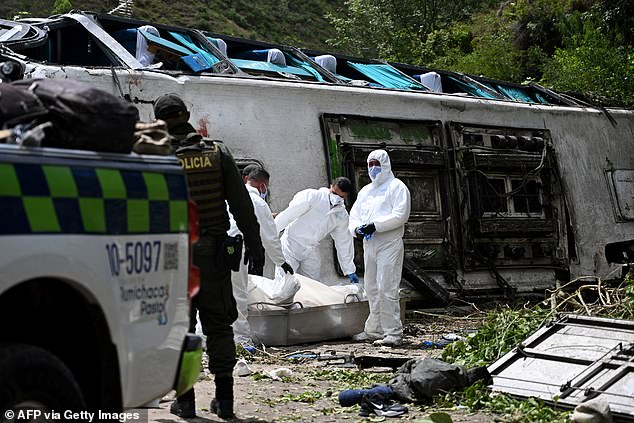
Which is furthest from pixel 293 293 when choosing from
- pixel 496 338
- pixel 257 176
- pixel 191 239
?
pixel 191 239

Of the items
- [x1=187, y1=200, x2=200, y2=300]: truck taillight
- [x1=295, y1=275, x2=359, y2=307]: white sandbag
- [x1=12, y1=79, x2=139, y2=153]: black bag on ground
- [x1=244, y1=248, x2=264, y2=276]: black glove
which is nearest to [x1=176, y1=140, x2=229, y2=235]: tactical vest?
[x1=244, y1=248, x2=264, y2=276]: black glove

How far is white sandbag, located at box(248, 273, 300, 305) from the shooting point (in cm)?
1032

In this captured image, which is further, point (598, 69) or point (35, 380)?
point (598, 69)

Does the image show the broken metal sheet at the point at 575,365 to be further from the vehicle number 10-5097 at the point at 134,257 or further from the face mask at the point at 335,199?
the face mask at the point at 335,199

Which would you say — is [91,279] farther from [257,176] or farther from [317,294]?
[317,294]

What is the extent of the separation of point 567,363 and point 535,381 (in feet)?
0.92

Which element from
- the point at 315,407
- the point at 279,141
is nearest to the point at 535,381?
the point at 315,407

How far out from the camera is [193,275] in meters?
5.02

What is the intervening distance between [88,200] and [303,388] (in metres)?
4.48

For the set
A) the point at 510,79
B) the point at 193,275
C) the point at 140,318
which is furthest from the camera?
the point at 510,79

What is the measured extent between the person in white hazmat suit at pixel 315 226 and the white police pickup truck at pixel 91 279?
7.12m

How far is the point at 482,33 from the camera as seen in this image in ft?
92.8

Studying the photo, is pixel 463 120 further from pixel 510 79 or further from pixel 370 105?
pixel 510 79

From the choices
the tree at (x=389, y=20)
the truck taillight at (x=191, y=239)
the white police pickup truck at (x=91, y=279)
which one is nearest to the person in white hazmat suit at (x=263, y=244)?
the truck taillight at (x=191, y=239)
